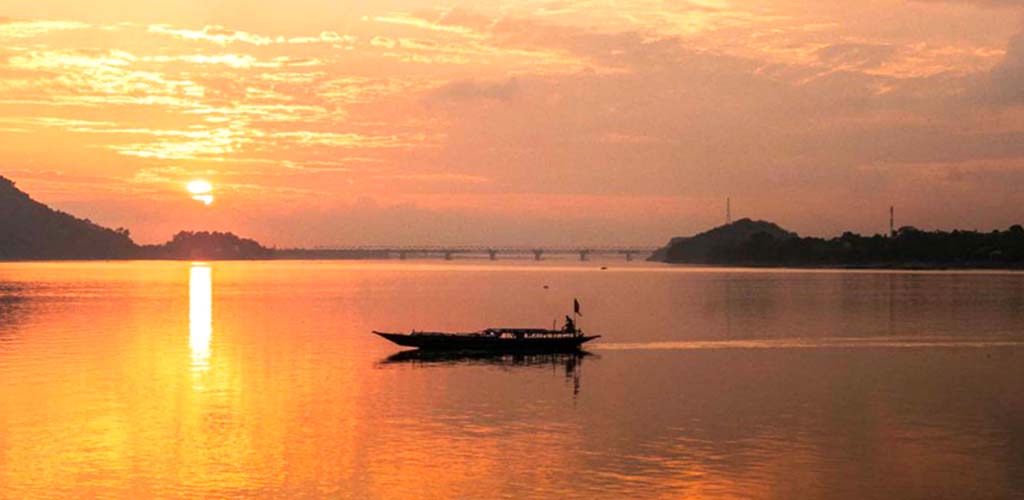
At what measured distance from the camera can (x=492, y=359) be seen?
82938 millimetres

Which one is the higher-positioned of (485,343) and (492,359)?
(485,343)

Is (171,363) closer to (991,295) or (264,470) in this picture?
(264,470)

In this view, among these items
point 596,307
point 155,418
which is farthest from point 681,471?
point 596,307

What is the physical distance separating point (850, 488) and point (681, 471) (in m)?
6.03

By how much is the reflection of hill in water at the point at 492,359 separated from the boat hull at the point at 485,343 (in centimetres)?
51

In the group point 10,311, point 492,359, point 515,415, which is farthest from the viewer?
point 10,311

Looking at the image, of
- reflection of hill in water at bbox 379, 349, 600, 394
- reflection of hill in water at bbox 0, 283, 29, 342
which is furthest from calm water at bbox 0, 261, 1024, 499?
reflection of hill in water at bbox 0, 283, 29, 342

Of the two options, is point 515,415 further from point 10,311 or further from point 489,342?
point 10,311

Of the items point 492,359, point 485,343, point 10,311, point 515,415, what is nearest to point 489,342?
point 485,343

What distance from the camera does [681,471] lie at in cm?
4212

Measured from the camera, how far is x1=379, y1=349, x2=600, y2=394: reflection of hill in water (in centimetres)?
7912

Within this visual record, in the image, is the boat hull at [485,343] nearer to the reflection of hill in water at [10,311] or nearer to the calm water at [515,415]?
the calm water at [515,415]

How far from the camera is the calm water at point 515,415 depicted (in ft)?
133

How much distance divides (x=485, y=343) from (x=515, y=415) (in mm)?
29443
